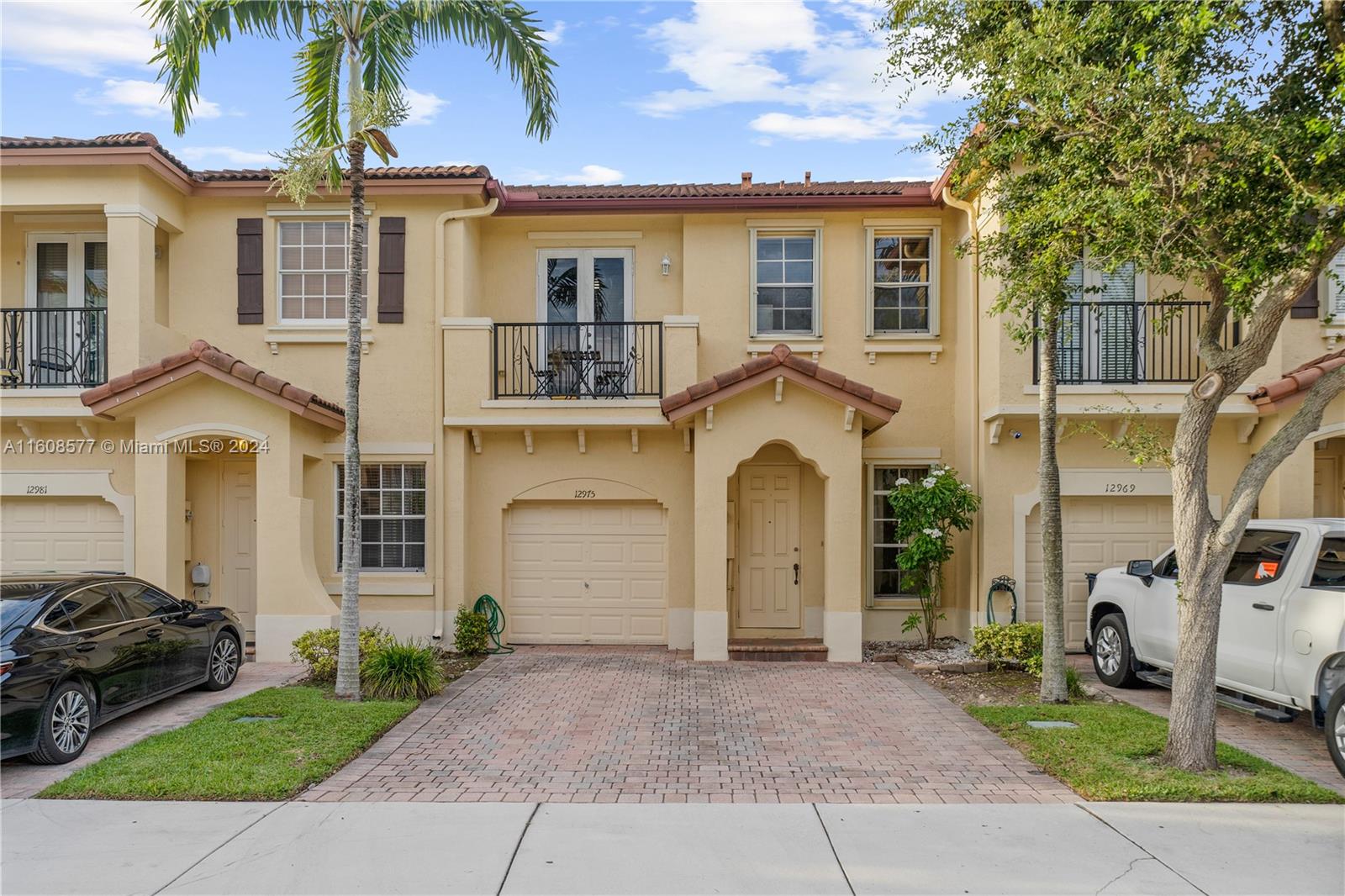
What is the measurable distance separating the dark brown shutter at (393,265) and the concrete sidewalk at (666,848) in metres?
8.00

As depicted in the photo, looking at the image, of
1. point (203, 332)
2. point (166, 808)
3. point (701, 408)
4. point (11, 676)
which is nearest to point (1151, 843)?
point (166, 808)

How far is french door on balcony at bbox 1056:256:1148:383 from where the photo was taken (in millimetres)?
11828

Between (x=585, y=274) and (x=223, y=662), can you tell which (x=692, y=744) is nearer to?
(x=223, y=662)

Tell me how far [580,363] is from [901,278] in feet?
16.4

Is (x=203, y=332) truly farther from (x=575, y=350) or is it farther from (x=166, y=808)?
(x=166, y=808)

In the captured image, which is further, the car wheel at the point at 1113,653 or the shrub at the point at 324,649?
→ the shrub at the point at 324,649

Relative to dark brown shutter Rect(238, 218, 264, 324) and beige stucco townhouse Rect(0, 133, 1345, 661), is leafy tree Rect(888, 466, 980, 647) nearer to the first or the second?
beige stucco townhouse Rect(0, 133, 1345, 661)

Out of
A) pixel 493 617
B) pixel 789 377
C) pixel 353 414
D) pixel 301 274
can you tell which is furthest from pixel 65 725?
pixel 789 377

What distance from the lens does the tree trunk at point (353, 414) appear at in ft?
30.3

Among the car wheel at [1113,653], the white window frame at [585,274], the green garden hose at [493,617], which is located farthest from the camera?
the white window frame at [585,274]

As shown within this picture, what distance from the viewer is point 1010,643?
34.8ft

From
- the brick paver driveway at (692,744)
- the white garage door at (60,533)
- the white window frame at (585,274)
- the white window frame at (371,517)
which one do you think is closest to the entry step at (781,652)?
the brick paver driveway at (692,744)

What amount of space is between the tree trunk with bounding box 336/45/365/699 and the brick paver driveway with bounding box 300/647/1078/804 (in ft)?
3.27

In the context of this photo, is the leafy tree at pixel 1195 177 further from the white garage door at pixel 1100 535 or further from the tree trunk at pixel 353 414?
the tree trunk at pixel 353 414
